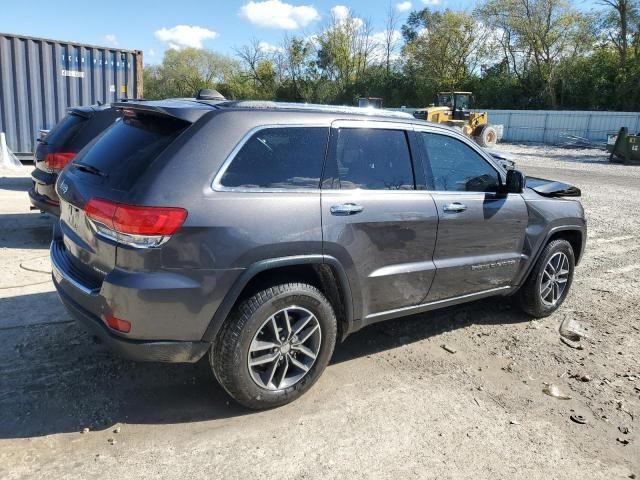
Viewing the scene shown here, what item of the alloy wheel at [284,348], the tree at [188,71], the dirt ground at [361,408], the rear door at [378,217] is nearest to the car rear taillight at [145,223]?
the alloy wheel at [284,348]

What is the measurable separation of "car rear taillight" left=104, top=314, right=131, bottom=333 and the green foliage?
38987 mm

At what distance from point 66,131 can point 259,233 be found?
4.46 m

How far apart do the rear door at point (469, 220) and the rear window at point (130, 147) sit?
1.84 m

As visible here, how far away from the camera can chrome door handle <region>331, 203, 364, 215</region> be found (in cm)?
325

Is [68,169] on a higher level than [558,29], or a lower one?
lower

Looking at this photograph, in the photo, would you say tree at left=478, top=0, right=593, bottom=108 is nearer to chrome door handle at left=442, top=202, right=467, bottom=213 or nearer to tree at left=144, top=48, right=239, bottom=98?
tree at left=144, top=48, right=239, bottom=98

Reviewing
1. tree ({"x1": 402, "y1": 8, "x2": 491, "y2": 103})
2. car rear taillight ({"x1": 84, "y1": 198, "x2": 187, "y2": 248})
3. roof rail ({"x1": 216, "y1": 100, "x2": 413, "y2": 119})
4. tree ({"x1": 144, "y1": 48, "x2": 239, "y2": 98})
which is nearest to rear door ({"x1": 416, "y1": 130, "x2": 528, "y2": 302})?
roof rail ({"x1": 216, "y1": 100, "x2": 413, "y2": 119})

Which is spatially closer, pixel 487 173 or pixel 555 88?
pixel 487 173

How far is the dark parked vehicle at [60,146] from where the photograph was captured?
19.6ft

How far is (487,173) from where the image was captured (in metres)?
4.32

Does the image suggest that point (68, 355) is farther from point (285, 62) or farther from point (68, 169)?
point (285, 62)

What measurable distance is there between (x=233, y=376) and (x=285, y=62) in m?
58.7

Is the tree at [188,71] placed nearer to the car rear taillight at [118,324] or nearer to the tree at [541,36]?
the tree at [541,36]

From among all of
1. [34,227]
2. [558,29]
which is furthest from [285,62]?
[34,227]
